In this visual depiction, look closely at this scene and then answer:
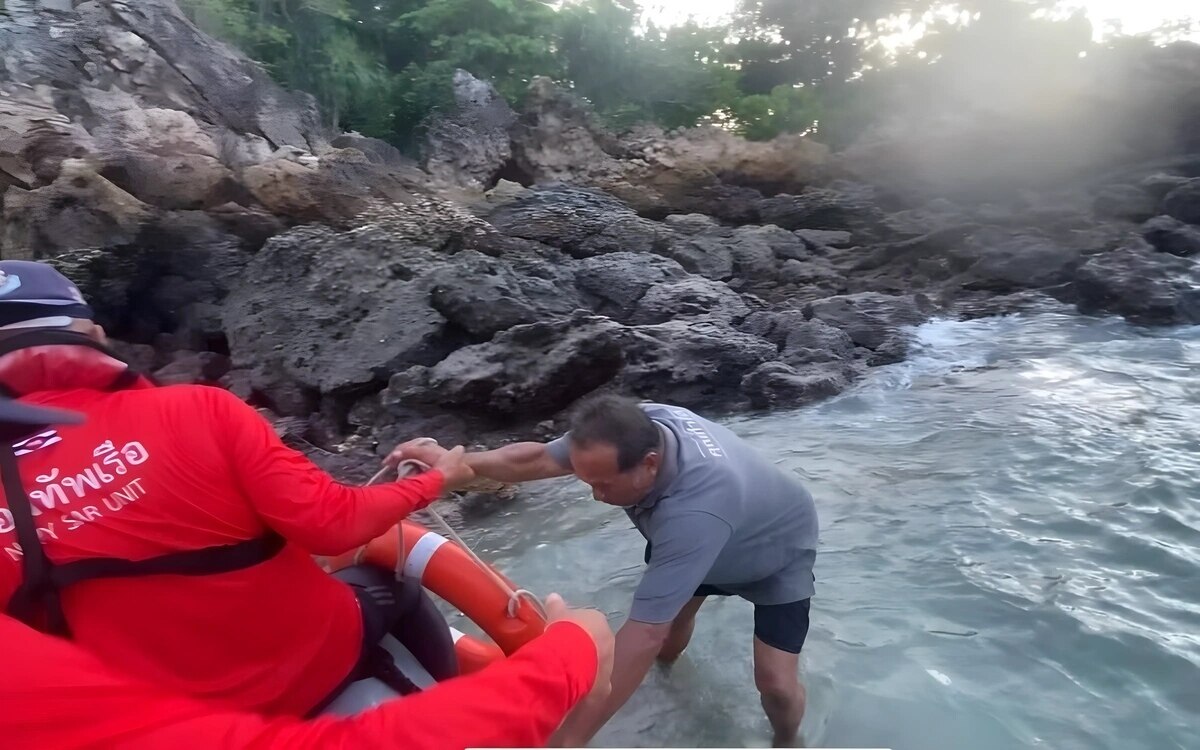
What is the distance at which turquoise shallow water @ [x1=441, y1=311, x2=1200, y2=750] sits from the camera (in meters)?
3.47

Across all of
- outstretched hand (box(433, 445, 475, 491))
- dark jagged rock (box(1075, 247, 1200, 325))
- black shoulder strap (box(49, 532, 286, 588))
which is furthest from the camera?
dark jagged rock (box(1075, 247, 1200, 325))

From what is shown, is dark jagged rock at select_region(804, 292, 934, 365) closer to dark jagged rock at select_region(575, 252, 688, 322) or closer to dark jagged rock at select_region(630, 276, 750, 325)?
dark jagged rock at select_region(630, 276, 750, 325)

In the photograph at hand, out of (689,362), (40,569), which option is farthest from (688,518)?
(689,362)

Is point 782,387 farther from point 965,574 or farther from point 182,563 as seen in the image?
point 182,563

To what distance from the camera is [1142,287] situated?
Result: 1128cm

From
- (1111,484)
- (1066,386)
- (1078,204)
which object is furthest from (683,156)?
(1111,484)

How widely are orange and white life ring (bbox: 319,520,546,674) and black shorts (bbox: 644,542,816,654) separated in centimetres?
57

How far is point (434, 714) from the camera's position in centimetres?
121

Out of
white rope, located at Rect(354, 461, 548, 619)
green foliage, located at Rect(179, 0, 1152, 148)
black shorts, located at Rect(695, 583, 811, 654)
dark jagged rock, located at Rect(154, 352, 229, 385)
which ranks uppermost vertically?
green foliage, located at Rect(179, 0, 1152, 148)

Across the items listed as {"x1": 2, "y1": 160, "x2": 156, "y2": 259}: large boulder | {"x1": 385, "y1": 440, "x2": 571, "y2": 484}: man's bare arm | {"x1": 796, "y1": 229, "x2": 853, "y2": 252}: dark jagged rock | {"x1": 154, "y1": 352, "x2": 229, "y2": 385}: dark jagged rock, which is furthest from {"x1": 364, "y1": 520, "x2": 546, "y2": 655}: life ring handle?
{"x1": 796, "y1": 229, "x2": 853, "y2": 252}: dark jagged rock

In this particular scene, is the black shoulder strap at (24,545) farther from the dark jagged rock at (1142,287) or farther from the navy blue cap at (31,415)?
the dark jagged rock at (1142,287)

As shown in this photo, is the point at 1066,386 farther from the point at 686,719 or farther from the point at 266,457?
the point at 266,457

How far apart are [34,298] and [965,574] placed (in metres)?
4.45

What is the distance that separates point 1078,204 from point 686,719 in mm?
16714
